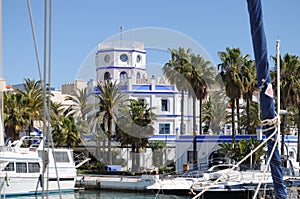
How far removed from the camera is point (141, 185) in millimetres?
40188

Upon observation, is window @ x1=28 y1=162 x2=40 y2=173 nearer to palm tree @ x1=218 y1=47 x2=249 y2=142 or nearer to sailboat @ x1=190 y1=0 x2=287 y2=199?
palm tree @ x1=218 y1=47 x2=249 y2=142

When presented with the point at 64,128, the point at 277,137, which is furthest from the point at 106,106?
the point at 277,137

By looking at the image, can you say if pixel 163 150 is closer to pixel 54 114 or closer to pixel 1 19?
pixel 54 114

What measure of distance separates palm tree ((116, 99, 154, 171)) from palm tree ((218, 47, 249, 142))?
7593 millimetres

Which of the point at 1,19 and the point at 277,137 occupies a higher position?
the point at 1,19

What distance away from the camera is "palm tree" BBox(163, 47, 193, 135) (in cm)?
5353

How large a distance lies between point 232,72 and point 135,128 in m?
9.72

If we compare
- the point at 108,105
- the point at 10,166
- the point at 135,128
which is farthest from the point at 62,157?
the point at 108,105

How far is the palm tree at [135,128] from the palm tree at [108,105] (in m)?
1.80

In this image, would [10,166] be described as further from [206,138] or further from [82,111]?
[82,111]

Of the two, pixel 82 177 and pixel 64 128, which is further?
pixel 64 128

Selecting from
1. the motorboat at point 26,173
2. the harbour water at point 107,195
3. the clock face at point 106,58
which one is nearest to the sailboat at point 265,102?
the harbour water at point 107,195

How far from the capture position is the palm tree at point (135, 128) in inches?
1953

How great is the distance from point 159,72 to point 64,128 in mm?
12384
